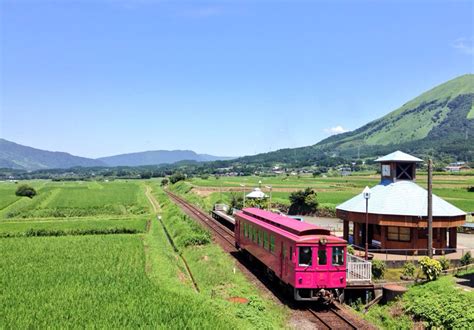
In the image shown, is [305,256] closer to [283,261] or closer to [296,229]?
[296,229]

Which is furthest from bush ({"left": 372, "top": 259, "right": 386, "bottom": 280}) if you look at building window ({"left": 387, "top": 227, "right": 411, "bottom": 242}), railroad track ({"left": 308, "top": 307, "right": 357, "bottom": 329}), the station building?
building window ({"left": 387, "top": 227, "right": 411, "bottom": 242})

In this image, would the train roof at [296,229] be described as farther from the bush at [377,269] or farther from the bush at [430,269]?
the bush at [430,269]

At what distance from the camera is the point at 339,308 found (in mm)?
18406

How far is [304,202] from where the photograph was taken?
59.1 metres

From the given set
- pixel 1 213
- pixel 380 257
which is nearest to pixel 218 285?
pixel 380 257

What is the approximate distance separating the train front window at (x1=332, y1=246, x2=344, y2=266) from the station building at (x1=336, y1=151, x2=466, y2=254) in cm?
1139

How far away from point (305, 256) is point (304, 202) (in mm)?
41012

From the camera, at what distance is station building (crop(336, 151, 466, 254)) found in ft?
94.5

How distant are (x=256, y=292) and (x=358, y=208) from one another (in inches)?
513

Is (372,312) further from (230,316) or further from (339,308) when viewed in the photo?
(230,316)

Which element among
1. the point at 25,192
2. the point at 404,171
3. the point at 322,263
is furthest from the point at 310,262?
the point at 25,192

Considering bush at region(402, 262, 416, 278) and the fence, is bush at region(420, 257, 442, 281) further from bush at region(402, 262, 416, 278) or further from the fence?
the fence

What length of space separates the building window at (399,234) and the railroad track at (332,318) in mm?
12745

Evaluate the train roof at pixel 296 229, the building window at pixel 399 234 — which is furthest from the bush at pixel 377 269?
the building window at pixel 399 234
